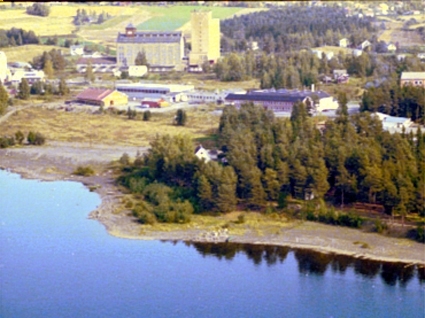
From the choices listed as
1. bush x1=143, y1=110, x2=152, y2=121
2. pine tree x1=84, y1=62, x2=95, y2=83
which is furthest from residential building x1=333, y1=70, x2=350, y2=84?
pine tree x1=84, y1=62, x2=95, y2=83

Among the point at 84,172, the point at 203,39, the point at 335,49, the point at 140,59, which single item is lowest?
the point at 84,172

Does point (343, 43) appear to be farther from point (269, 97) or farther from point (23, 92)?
point (23, 92)

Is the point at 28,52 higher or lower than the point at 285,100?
higher

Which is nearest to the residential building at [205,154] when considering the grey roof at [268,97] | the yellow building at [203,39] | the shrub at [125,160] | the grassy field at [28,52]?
the shrub at [125,160]

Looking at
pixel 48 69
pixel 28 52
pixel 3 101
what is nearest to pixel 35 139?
pixel 3 101

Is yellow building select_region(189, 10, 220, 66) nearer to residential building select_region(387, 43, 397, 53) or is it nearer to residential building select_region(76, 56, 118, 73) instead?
residential building select_region(76, 56, 118, 73)

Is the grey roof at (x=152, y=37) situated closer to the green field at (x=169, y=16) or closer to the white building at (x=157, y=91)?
the green field at (x=169, y=16)

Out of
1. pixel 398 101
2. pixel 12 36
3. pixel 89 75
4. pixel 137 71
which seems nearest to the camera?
pixel 12 36
